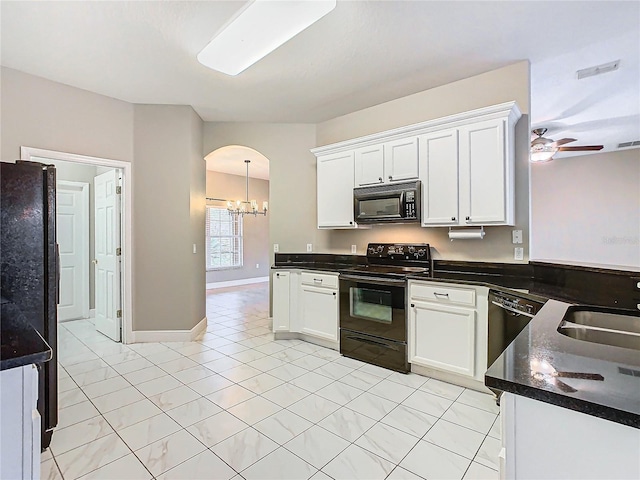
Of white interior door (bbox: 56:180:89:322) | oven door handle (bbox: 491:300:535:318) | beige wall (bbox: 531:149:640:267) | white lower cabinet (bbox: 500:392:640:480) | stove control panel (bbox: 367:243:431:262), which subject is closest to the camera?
white lower cabinet (bbox: 500:392:640:480)

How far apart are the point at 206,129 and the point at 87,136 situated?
1396mm

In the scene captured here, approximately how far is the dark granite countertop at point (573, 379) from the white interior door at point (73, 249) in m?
5.68

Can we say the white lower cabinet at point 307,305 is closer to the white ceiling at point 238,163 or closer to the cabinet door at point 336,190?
the cabinet door at point 336,190

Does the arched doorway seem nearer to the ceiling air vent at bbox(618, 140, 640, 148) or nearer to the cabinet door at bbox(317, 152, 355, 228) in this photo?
the cabinet door at bbox(317, 152, 355, 228)

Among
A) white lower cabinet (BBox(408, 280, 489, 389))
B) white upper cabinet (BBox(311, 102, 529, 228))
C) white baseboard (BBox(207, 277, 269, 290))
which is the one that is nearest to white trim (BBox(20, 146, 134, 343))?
white upper cabinet (BBox(311, 102, 529, 228))

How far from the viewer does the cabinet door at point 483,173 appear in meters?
2.74

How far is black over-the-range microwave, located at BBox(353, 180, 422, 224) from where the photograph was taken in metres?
3.20

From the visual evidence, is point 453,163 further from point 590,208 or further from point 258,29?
point 590,208

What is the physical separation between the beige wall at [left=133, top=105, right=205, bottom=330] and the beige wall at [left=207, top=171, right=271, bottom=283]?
3.88 m

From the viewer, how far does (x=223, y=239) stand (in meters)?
8.20

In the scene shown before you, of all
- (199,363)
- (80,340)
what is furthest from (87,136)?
(199,363)

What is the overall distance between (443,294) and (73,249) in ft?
16.9

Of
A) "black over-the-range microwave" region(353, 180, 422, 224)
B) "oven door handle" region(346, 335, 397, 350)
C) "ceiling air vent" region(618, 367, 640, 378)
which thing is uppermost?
"black over-the-range microwave" region(353, 180, 422, 224)

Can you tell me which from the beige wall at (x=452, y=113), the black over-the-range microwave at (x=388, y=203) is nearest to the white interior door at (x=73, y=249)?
the beige wall at (x=452, y=113)
